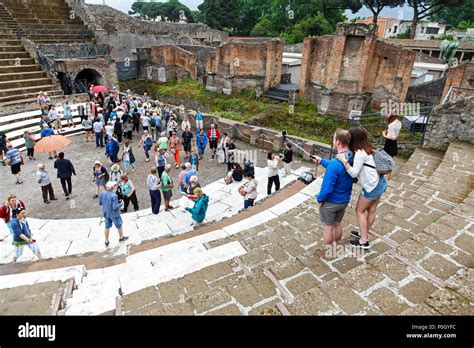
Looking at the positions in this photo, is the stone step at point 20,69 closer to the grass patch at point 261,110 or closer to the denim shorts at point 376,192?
the grass patch at point 261,110

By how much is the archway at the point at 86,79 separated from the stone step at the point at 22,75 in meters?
2.12

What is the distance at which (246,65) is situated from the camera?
21.3m

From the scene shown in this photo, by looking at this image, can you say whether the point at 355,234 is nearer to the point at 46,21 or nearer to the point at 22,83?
the point at 22,83

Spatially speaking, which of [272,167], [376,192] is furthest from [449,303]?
[272,167]

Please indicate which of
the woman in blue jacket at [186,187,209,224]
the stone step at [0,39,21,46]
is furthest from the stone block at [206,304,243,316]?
the stone step at [0,39,21,46]

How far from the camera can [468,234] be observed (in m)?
4.37

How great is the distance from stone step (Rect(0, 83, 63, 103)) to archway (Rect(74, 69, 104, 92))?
2.24 metres

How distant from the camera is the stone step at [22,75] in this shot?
54.5 ft

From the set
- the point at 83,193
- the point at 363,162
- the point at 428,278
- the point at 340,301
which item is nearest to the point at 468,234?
the point at 428,278

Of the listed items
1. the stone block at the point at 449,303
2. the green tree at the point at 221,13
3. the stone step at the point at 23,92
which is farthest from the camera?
the green tree at the point at 221,13

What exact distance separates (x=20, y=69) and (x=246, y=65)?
13790 millimetres

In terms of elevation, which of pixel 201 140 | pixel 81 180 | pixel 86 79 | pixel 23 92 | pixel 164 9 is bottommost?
pixel 81 180

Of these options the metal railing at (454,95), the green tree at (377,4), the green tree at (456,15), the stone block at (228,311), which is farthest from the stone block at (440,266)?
the green tree at (456,15)

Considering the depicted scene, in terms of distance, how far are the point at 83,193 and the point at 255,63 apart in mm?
15298
